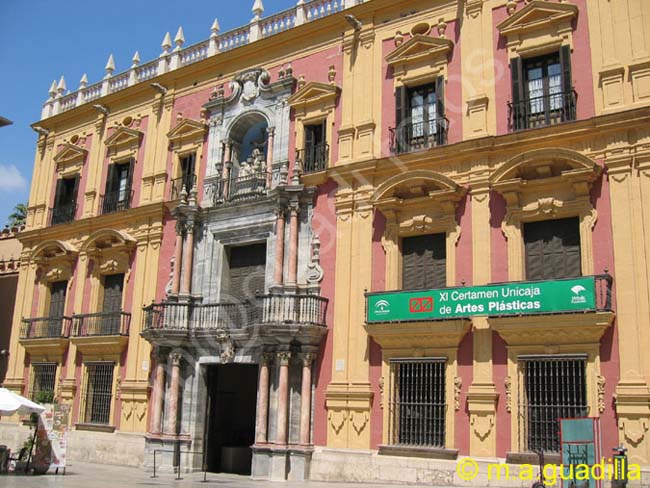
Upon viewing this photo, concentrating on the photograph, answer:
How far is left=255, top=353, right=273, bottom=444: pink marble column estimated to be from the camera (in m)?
19.3

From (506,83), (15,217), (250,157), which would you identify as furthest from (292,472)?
(15,217)

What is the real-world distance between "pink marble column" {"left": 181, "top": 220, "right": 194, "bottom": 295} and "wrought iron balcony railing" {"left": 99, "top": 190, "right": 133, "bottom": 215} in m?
3.78

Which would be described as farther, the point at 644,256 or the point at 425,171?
the point at 425,171

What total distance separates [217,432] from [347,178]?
871 centimetres

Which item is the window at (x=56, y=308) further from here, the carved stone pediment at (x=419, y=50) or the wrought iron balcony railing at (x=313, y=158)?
the carved stone pediment at (x=419, y=50)

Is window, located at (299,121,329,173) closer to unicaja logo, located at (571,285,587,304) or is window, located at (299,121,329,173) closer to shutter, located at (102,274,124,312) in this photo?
unicaja logo, located at (571,285,587,304)

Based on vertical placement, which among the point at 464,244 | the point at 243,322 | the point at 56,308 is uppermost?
the point at 464,244

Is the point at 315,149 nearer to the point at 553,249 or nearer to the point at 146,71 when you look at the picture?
the point at 553,249

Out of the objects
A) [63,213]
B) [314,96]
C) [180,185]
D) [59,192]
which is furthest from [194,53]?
[63,213]

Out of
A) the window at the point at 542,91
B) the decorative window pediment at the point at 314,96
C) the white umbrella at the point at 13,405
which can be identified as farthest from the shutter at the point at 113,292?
the window at the point at 542,91

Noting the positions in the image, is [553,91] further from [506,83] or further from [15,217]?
[15,217]

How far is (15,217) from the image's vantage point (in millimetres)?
44781

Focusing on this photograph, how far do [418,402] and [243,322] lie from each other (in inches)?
228

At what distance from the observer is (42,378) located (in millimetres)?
26422
